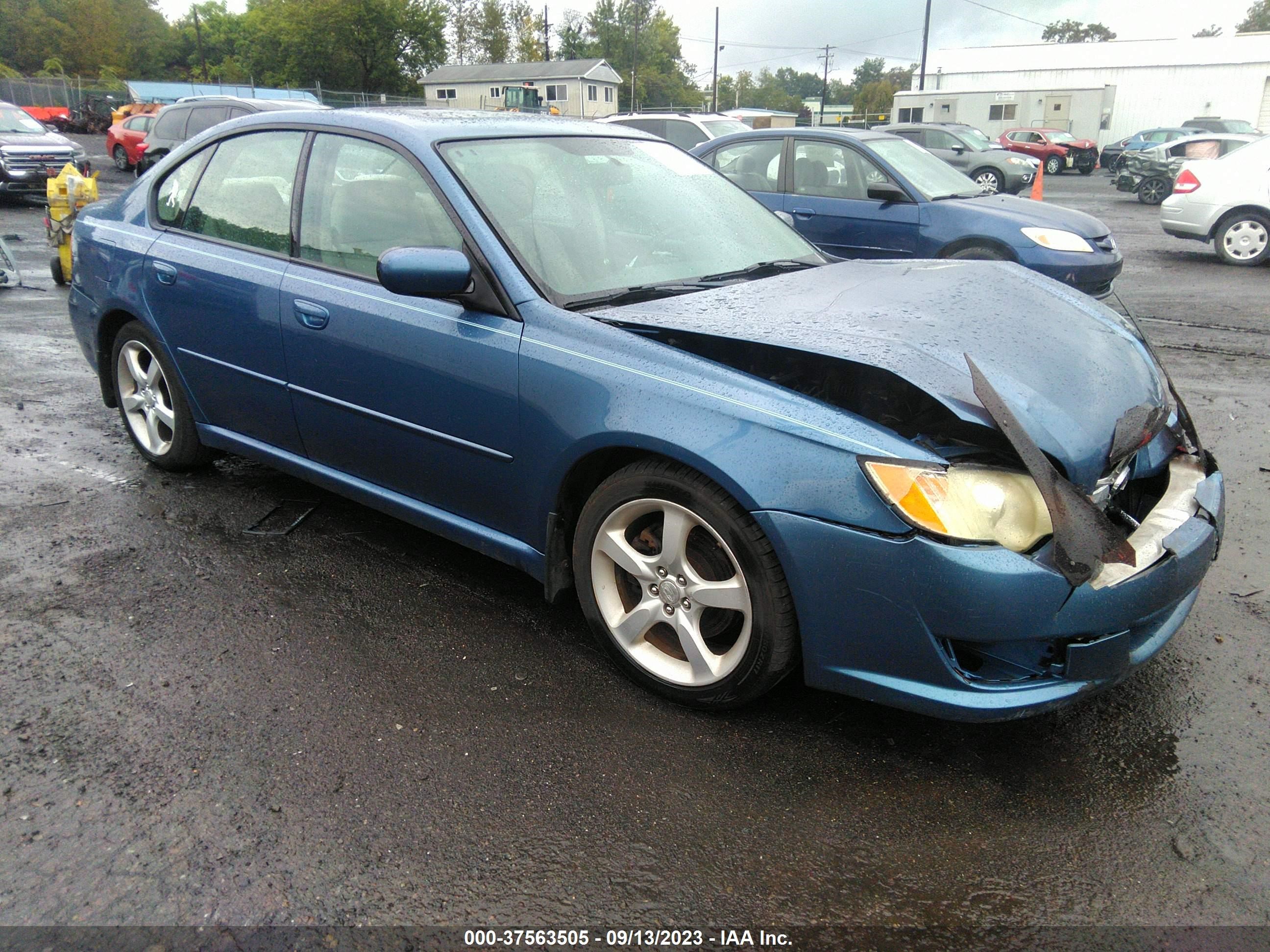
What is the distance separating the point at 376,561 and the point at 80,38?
104 meters

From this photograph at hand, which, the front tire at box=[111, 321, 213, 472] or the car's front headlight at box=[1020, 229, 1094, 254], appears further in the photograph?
the car's front headlight at box=[1020, 229, 1094, 254]

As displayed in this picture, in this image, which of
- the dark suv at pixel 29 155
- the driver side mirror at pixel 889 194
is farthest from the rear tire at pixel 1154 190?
the dark suv at pixel 29 155

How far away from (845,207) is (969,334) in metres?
5.54

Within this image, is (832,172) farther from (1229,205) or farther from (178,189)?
(1229,205)

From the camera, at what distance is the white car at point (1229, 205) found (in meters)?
11.1

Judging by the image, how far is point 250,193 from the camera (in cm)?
380

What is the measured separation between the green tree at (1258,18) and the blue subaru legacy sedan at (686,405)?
113547 millimetres

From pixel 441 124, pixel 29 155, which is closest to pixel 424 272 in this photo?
pixel 441 124

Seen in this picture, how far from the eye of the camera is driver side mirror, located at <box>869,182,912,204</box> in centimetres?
766

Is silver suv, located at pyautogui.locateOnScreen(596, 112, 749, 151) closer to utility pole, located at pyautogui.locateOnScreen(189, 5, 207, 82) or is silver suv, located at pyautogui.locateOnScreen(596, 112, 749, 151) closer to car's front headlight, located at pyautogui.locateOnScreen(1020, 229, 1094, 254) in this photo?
car's front headlight, located at pyautogui.locateOnScreen(1020, 229, 1094, 254)

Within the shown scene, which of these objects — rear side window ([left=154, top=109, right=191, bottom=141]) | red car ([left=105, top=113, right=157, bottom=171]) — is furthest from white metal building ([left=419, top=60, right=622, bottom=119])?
rear side window ([left=154, top=109, right=191, bottom=141])

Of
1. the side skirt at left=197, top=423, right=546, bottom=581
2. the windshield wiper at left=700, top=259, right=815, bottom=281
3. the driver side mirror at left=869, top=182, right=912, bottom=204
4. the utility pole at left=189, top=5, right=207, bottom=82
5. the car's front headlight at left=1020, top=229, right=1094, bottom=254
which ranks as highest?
the utility pole at left=189, top=5, right=207, bottom=82

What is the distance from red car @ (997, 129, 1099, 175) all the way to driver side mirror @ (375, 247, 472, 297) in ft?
109

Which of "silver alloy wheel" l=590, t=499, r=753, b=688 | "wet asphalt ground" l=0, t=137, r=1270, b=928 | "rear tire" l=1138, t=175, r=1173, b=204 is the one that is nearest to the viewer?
"wet asphalt ground" l=0, t=137, r=1270, b=928
